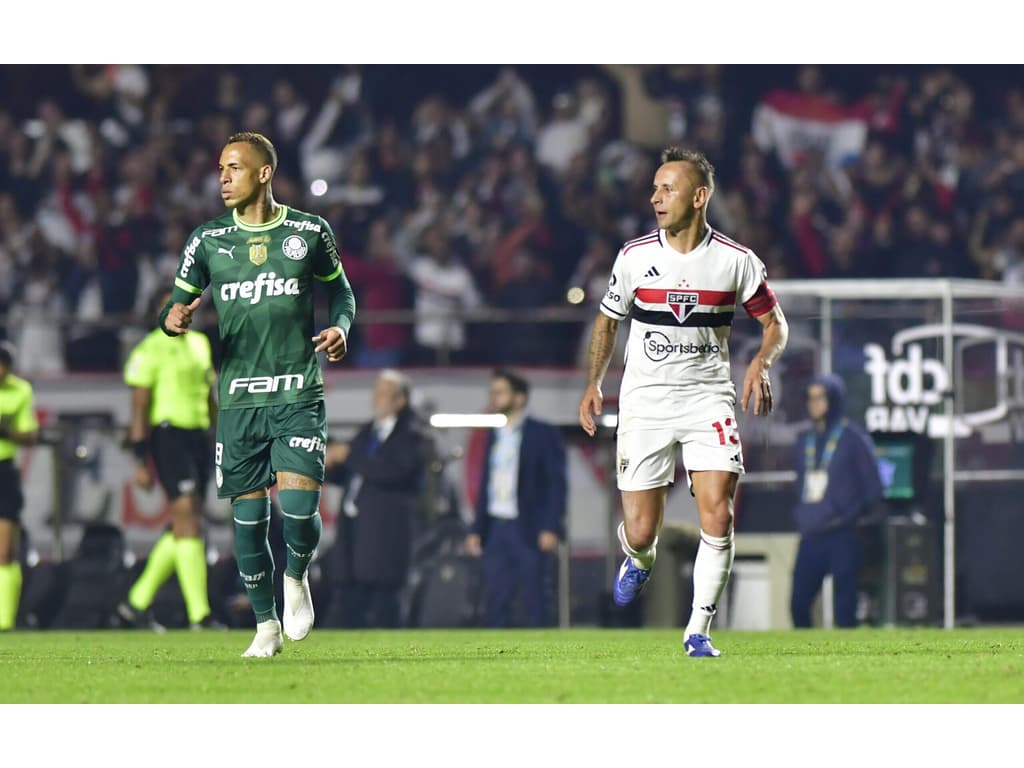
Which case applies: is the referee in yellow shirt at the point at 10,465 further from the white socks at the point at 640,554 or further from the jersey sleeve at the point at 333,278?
the white socks at the point at 640,554

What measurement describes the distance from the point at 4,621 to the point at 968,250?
409 inches

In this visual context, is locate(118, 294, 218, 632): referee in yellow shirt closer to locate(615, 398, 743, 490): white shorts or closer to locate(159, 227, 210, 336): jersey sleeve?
locate(159, 227, 210, 336): jersey sleeve

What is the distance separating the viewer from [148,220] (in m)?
20.4

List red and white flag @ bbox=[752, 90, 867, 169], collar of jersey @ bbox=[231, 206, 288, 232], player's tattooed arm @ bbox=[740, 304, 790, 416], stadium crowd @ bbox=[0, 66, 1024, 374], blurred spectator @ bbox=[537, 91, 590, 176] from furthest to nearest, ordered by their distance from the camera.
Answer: red and white flag @ bbox=[752, 90, 867, 169] → blurred spectator @ bbox=[537, 91, 590, 176] → stadium crowd @ bbox=[0, 66, 1024, 374] → collar of jersey @ bbox=[231, 206, 288, 232] → player's tattooed arm @ bbox=[740, 304, 790, 416]

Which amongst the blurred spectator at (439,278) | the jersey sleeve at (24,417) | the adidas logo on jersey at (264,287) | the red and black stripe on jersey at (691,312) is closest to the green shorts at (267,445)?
the adidas logo on jersey at (264,287)

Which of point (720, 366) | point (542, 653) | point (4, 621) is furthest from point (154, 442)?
point (720, 366)

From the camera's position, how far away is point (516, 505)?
49.5 ft

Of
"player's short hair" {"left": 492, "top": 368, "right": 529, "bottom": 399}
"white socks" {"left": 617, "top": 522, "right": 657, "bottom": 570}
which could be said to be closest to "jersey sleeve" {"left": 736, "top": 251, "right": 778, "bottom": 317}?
"white socks" {"left": 617, "top": 522, "right": 657, "bottom": 570}

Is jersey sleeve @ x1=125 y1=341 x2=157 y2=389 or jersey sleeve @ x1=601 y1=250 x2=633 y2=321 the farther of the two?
jersey sleeve @ x1=125 y1=341 x2=157 y2=389

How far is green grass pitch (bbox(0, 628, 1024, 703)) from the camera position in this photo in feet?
23.6

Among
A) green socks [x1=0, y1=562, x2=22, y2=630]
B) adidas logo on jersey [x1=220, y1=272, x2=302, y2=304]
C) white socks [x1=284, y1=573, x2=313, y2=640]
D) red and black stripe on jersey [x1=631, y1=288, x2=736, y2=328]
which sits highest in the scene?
adidas logo on jersey [x1=220, y1=272, x2=302, y2=304]

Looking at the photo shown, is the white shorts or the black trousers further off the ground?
the white shorts

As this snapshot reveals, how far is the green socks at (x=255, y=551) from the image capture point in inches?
354

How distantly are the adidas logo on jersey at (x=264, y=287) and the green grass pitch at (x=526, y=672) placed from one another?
1.60 meters
